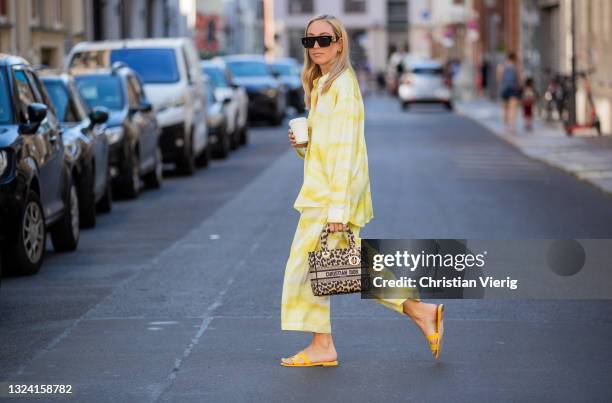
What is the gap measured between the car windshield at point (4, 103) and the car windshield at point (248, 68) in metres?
29.6

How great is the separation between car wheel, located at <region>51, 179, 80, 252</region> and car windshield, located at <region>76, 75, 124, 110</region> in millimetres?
6186

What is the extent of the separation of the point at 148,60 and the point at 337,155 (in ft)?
57.3

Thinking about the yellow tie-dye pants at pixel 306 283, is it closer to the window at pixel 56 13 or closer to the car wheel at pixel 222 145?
the car wheel at pixel 222 145

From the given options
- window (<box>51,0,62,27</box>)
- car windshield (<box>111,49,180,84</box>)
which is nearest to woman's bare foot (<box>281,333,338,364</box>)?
car windshield (<box>111,49,180,84</box>)

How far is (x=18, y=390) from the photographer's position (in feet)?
24.4

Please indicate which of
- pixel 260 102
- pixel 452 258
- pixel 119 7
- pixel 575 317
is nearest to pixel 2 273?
pixel 575 317

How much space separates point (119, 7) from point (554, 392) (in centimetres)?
3855

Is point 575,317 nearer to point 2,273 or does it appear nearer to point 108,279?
point 108,279

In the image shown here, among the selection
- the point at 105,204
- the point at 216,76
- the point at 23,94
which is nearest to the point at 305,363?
the point at 23,94

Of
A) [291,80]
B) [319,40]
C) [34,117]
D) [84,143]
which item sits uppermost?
[319,40]

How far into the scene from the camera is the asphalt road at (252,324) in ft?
24.7

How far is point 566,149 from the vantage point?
28297 mm

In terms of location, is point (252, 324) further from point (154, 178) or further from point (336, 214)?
point (154, 178)

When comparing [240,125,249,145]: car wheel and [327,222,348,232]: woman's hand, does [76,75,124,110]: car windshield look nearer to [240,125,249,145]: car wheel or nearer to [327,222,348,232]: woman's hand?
[240,125,249,145]: car wheel
